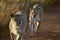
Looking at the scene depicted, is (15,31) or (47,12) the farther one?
(47,12)

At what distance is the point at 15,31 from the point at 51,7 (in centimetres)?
192

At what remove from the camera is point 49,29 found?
2.74 meters

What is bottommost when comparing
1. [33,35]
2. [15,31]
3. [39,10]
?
[33,35]

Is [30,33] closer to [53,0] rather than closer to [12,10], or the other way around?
[12,10]

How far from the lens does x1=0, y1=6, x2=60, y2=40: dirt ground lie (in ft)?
7.98

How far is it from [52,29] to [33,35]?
396 mm

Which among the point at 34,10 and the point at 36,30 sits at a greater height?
the point at 34,10

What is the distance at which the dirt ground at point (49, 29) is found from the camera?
2434mm

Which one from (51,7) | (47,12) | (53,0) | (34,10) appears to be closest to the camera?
(34,10)

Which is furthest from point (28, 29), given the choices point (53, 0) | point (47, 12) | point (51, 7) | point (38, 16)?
point (53, 0)

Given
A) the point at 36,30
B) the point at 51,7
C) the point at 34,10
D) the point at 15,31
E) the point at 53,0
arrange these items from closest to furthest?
1. the point at 15,31
2. the point at 34,10
3. the point at 36,30
4. the point at 51,7
5. the point at 53,0

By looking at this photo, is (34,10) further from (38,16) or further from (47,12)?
(47,12)

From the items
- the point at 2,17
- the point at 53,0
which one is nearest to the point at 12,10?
the point at 2,17

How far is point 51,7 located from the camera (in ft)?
12.2
